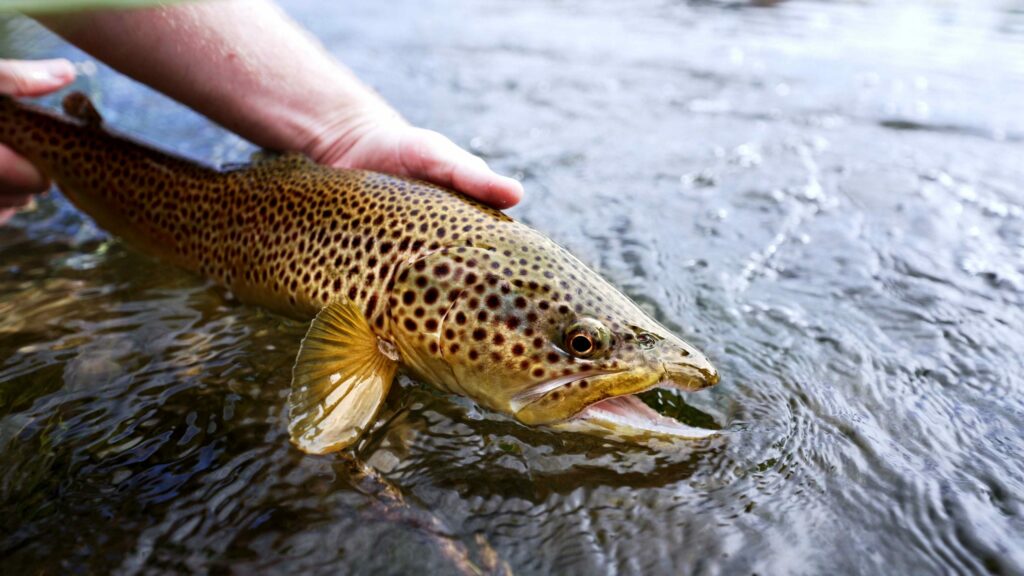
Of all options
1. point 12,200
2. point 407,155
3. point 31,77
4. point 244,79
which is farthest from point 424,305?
point 12,200

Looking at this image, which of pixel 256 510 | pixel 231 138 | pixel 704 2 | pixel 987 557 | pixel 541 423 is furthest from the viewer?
pixel 704 2

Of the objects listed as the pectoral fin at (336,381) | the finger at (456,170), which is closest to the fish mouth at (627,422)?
the pectoral fin at (336,381)

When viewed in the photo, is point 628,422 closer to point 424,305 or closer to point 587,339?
point 587,339

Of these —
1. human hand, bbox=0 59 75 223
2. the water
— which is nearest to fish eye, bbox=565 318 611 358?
the water

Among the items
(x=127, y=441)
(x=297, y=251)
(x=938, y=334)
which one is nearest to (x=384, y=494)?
(x=127, y=441)

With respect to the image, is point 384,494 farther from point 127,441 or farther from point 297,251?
point 297,251

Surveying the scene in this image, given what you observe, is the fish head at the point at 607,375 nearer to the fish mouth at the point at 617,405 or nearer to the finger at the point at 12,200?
the fish mouth at the point at 617,405

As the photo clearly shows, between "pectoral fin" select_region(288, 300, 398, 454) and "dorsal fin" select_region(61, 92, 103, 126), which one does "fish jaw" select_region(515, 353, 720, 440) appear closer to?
"pectoral fin" select_region(288, 300, 398, 454)
